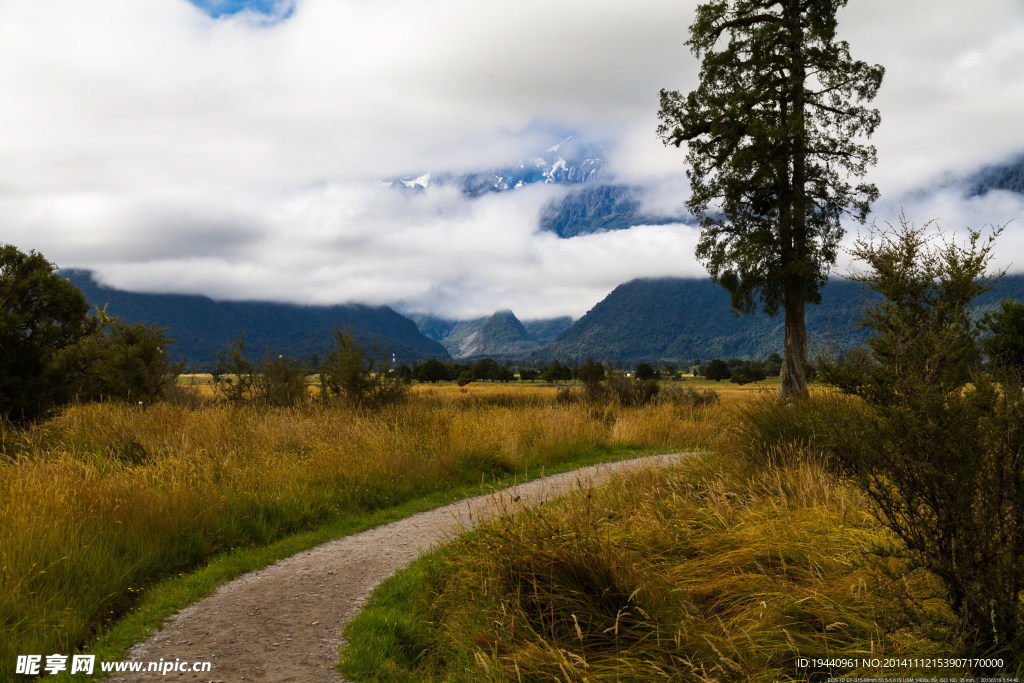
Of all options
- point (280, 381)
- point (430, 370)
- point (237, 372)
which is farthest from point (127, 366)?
point (430, 370)

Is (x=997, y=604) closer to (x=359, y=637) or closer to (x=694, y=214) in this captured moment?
(x=359, y=637)

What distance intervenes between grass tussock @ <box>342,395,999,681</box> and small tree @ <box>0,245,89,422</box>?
405 inches

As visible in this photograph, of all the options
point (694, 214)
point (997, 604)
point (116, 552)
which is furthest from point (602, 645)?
point (694, 214)

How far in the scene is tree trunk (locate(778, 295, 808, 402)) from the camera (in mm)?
18422

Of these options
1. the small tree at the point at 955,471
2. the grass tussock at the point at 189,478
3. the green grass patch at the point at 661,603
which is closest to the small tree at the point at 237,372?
the grass tussock at the point at 189,478

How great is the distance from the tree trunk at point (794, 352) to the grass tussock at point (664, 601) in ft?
42.7

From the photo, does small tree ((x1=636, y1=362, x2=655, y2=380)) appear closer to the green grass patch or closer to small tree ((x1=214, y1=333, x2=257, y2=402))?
small tree ((x1=214, y1=333, x2=257, y2=402))

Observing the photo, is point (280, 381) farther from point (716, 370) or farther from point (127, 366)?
point (716, 370)

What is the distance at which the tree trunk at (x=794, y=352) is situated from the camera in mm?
18422

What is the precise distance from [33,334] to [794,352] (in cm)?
1944

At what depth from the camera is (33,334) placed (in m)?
A: 12.1

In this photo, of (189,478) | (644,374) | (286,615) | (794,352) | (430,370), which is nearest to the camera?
(286,615)

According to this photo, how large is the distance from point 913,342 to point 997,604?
A: 147 centimetres

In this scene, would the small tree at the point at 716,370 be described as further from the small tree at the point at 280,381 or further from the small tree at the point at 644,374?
the small tree at the point at 280,381
